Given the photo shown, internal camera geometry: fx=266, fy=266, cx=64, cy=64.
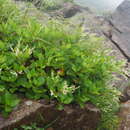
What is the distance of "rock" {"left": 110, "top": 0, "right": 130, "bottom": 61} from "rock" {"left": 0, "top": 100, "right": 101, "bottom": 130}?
4896mm

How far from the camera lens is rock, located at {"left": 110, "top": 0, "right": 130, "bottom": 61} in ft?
30.2

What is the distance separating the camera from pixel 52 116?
12.5 feet

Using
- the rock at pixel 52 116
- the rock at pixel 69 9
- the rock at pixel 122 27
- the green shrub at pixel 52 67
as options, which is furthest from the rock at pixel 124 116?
the rock at pixel 69 9

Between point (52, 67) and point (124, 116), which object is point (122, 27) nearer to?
point (124, 116)

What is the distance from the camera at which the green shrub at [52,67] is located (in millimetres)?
3516

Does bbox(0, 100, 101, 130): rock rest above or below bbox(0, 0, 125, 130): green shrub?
below

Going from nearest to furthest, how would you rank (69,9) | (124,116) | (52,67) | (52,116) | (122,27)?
→ (52,116)
(52,67)
(124,116)
(122,27)
(69,9)

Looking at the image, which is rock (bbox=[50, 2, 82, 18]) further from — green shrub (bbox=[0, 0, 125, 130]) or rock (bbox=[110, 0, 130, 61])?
green shrub (bbox=[0, 0, 125, 130])

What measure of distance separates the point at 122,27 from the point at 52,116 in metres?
7.59

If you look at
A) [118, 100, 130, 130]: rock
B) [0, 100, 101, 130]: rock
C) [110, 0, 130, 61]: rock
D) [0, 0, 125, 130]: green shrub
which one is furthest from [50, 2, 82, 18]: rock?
[0, 100, 101, 130]: rock

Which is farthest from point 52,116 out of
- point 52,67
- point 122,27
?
point 122,27

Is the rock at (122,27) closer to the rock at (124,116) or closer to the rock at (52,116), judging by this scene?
the rock at (124,116)

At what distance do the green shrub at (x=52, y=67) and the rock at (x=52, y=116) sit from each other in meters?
0.13

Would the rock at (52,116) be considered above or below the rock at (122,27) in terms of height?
below
